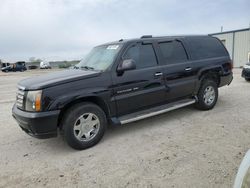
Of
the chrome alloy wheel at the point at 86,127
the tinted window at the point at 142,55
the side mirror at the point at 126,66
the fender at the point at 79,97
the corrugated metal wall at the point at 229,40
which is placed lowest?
the chrome alloy wheel at the point at 86,127

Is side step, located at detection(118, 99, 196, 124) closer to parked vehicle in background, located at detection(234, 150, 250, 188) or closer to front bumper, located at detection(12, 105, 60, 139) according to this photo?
front bumper, located at detection(12, 105, 60, 139)

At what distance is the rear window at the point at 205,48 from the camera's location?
18.9ft

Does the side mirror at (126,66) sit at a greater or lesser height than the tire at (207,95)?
greater

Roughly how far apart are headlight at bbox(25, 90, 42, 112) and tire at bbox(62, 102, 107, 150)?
474 mm

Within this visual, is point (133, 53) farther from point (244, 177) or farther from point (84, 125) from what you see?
point (244, 177)

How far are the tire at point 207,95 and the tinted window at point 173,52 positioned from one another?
0.92 metres

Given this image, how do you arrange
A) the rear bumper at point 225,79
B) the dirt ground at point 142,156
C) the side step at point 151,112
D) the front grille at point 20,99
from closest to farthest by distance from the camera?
the dirt ground at point 142,156
the front grille at point 20,99
the side step at point 151,112
the rear bumper at point 225,79

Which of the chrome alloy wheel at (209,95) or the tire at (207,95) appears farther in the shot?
the chrome alloy wheel at (209,95)

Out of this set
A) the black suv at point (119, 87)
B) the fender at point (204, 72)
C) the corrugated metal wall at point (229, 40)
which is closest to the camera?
the black suv at point (119, 87)

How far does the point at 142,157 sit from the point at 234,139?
1.72 meters

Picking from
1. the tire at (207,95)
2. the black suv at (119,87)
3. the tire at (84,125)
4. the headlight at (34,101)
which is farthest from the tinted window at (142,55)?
the headlight at (34,101)

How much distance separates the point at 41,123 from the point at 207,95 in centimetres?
405

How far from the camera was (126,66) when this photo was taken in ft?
14.4

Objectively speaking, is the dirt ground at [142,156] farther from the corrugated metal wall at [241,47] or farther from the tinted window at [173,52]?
the corrugated metal wall at [241,47]
